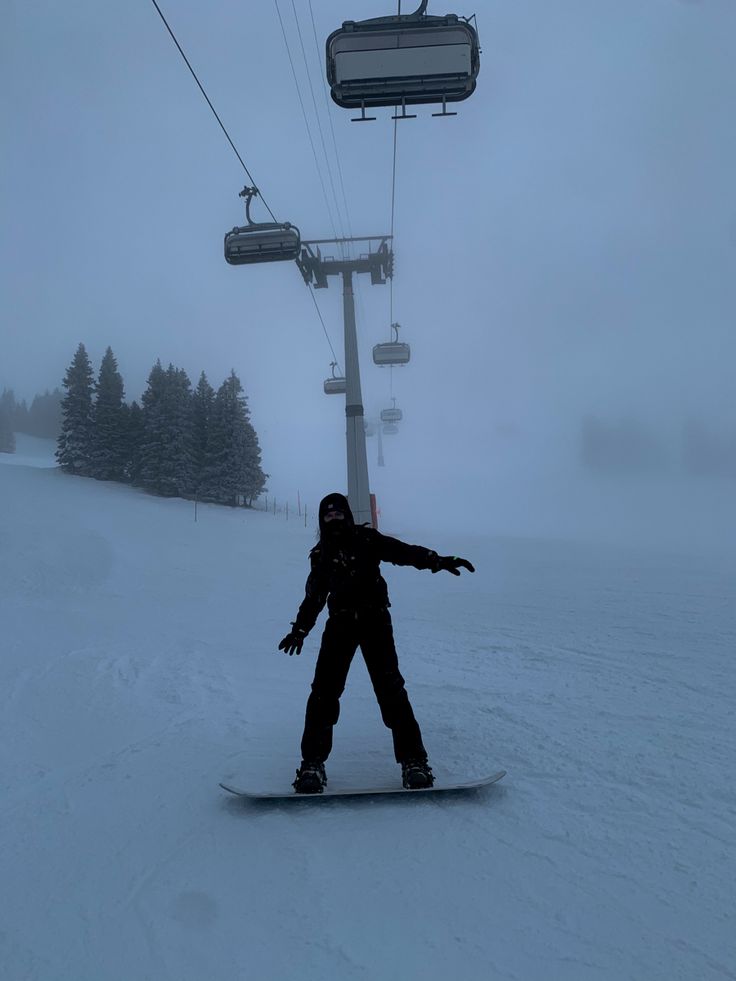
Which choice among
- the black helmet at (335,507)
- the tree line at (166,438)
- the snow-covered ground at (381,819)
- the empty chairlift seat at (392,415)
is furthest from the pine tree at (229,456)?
the black helmet at (335,507)

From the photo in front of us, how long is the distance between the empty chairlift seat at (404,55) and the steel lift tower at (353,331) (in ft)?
34.1

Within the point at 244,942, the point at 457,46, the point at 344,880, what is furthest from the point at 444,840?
the point at 457,46

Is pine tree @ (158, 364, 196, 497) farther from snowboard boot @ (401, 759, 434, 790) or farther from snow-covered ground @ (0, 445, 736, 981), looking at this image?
snowboard boot @ (401, 759, 434, 790)

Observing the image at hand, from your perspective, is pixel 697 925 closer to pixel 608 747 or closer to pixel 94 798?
pixel 608 747

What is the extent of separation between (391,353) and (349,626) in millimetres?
17788

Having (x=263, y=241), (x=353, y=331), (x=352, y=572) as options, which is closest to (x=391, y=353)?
(x=353, y=331)

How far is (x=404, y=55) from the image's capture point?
711cm

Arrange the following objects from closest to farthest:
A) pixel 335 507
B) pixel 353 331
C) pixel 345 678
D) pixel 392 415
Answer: pixel 345 678, pixel 335 507, pixel 353 331, pixel 392 415

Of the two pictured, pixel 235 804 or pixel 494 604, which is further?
pixel 494 604

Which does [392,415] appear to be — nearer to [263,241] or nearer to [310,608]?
[263,241]

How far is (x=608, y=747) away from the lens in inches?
165

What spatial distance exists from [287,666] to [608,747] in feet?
14.8

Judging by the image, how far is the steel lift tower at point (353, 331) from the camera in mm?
16969

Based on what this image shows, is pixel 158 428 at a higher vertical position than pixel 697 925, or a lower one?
higher
